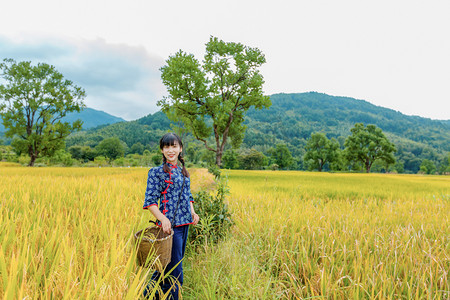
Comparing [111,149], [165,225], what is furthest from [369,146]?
[111,149]

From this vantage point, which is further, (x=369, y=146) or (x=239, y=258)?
(x=369, y=146)

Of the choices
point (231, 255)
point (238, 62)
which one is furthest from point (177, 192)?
point (238, 62)

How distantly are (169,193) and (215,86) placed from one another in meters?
Result: 23.2

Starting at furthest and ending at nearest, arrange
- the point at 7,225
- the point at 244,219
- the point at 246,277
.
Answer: the point at 244,219
the point at 246,277
the point at 7,225

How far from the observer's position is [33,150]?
28.2 metres

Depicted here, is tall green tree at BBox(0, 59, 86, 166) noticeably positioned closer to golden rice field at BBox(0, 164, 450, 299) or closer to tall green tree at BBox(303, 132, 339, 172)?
golden rice field at BBox(0, 164, 450, 299)

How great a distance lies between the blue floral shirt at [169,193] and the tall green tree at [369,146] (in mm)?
55994

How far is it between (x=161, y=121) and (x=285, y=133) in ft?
333

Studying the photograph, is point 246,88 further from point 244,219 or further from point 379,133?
point 379,133

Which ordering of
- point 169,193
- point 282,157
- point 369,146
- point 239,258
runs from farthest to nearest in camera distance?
point 282,157
point 369,146
point 239,258
point 169,193

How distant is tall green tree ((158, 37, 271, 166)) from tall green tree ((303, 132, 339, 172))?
140 feet

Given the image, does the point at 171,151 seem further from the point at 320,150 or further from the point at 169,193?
the point at 320,150

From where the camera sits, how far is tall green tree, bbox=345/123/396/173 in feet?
156

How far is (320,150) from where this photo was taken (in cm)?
6172
